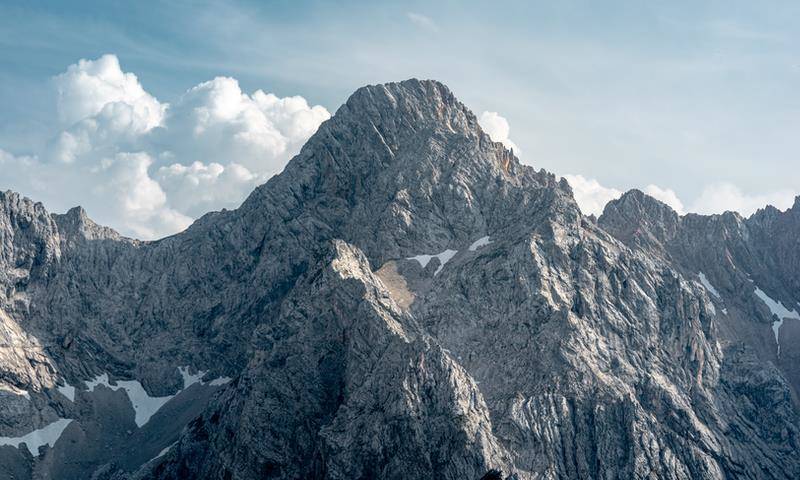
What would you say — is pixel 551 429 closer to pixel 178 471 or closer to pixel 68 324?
pixel 178 471

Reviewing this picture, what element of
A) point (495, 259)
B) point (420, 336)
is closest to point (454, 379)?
point (420, 336)

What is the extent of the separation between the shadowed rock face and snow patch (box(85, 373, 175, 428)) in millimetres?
1981

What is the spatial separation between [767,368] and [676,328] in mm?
21325

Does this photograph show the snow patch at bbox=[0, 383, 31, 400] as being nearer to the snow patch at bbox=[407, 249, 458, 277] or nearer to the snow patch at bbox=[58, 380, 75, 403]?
the snow patch at bbox=[58, 380, 75, 403]

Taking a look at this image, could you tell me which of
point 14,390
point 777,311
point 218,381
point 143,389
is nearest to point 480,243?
point 218,381

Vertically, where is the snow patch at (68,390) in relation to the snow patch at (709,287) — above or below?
below

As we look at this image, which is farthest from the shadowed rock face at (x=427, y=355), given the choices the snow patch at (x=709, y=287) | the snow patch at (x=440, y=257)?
the snow patch at (x=709, y=287)

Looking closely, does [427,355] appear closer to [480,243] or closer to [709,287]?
[480,243]

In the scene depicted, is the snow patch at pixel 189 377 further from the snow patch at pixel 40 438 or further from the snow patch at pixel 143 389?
the snow patch at pixel 40 438

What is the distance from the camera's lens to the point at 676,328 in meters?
160

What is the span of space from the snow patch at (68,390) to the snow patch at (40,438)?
20.9ft

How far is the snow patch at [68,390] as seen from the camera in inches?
6914

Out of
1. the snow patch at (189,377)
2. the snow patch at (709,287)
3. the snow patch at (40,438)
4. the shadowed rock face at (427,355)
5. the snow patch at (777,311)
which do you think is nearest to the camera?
the shadowed rock face at (427,355)

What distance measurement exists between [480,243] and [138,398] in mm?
85228
